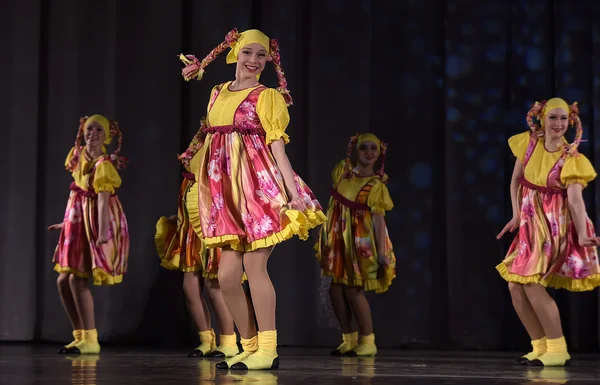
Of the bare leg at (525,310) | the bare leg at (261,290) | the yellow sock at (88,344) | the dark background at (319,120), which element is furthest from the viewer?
the dark background at (319,120)

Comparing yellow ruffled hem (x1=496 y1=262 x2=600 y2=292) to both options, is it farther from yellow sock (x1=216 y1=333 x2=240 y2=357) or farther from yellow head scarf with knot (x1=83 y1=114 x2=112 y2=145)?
yellow head scarf with knot (x1=83 y1=114 x2=112 y2=145)

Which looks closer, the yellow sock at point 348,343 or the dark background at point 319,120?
the yellow sock at point 348,343

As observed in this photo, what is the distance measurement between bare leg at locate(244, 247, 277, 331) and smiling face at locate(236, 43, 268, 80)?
0.76 metres

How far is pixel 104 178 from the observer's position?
17.1 ft

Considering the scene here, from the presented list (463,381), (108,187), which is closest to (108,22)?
(108,187)

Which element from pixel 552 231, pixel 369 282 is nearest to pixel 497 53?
pixel 369 282

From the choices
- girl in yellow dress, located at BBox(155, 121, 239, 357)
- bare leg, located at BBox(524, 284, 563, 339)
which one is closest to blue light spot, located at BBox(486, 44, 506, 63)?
bare leg, located at BBox(524, 284, 563, 339)

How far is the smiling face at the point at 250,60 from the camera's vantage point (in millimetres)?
3805

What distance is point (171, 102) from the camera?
6.55 m

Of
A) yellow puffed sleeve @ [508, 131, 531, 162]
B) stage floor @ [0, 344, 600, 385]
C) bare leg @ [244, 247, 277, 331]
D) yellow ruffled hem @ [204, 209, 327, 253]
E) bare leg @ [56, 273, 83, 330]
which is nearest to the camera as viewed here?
stage floor @ [0, 344, 600, 385]

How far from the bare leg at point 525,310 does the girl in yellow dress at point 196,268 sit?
59.1 inches

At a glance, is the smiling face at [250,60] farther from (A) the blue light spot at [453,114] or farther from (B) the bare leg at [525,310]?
(A) the blue light spot at [453,114]

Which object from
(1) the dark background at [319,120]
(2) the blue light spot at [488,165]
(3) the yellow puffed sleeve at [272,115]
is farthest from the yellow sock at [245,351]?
(2) the blue light spot at [488,165]

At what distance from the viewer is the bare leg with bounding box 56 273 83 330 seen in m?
5.38
